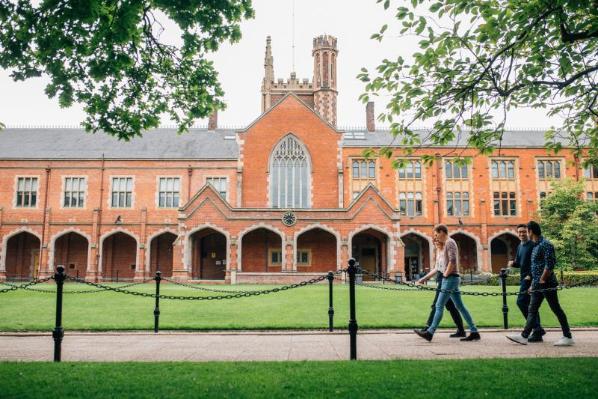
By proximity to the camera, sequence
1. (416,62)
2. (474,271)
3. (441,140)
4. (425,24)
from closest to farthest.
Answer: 1. (425,24)
2. (416,62)
3. (441,140)
4. (474,271)

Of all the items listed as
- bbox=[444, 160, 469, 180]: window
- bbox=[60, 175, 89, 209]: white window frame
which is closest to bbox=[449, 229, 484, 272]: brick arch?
bbox=[444, 160, 469, 180]: window

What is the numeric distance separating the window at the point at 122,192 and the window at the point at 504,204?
2873cm

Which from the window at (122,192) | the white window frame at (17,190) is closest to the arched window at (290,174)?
the window at (122,192)

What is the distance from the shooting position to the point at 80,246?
3656 centimetres

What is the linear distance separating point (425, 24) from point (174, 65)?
5603 mm

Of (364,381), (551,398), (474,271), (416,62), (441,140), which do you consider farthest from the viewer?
(474,271)

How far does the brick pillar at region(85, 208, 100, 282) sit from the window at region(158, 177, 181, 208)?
15.3 ft

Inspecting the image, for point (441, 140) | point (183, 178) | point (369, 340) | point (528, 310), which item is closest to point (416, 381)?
point (369, 340)

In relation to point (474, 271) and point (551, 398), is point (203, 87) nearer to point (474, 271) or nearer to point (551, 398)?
point (551, 398)

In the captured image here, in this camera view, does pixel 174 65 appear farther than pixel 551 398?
Yes

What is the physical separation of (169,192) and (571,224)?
95.1 ft

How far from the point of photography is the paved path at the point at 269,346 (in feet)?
21.2

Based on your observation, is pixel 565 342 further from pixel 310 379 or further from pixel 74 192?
pixel 74 192

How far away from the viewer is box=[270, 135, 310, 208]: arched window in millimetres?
34219
